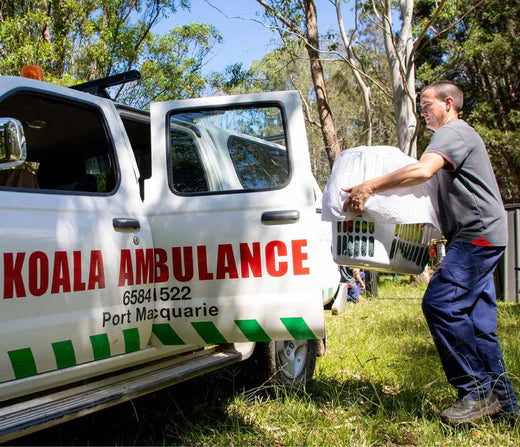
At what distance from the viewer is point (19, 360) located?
8.37 feet

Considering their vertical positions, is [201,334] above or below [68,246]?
below

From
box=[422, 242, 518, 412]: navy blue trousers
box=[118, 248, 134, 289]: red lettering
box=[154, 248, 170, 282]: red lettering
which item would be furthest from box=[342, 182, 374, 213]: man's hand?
box=[118, 248, 134, 289]: red lettering

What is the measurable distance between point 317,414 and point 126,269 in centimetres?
148

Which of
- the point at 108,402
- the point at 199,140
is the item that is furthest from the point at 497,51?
the point at 108,402

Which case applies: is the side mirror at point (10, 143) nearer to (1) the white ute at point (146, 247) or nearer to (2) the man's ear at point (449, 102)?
(1) the white ute at point (146, 247)

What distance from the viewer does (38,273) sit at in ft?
8.70

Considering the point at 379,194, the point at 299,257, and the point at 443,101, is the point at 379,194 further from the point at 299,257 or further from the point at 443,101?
the point at 443,101

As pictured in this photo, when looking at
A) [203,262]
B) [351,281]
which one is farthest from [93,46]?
[203,262]

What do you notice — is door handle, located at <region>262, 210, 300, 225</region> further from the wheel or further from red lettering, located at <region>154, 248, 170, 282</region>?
the wheel

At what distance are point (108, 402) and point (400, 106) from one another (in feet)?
37.7

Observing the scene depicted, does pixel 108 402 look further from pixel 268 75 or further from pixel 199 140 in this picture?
pixel 268 75

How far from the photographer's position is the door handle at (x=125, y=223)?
309cm

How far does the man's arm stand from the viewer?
3008 millimetres

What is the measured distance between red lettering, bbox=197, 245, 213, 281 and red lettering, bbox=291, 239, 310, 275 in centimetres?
47
